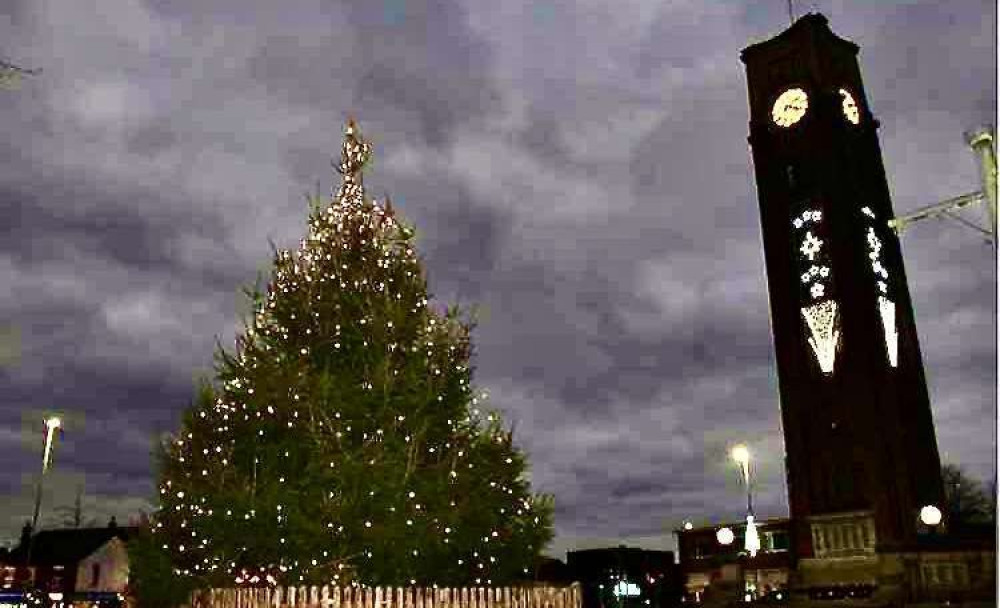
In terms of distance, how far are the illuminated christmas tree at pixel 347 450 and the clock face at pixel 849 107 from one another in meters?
37.0

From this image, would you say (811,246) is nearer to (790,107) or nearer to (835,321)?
(835,321)

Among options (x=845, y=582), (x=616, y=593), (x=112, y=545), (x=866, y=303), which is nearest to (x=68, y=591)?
(x=112, y=545)

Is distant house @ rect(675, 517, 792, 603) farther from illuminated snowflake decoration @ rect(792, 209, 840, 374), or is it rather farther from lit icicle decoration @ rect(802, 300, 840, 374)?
illuminated snowflake decoration @ rect(792, 209, 840, 374)

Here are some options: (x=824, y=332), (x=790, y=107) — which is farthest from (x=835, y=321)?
(x=790, y=107)

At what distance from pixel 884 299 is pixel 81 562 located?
62.4 metres

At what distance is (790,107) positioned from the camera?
50.1m

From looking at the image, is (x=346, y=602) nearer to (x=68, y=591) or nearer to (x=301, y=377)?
(x=301, y=377)

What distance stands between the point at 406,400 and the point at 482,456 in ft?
7.71

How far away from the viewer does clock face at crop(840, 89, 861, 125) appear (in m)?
49.2

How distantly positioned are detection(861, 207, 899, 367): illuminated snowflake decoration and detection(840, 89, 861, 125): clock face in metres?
6.22

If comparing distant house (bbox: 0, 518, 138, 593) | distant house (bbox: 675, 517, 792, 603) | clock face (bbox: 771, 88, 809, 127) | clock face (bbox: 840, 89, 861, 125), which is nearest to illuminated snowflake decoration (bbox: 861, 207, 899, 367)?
clock face (bbox: 840, 89, 861, 125)

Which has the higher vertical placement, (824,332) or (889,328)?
(889,328)

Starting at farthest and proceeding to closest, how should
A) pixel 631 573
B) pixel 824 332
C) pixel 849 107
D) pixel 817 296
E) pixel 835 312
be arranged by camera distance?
1. pixel 631 573
2. pixel 849 107
3. pixel 817 296
4. pixel 824 332
5. pixel 835 312

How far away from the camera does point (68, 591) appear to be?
64.6 metres
